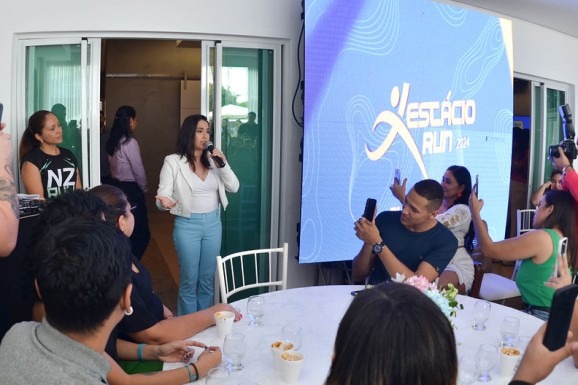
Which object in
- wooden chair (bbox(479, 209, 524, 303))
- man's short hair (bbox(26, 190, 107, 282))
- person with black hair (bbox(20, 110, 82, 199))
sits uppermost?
person with black hair (bbox(20, 110, 82, 199))

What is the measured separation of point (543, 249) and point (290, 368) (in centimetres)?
164

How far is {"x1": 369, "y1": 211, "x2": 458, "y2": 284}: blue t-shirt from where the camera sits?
2807 mm

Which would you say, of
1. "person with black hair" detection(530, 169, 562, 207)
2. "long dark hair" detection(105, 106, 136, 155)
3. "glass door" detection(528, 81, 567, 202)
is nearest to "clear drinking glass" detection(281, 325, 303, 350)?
"long dark hair" detection(105, 106, 136, 155)

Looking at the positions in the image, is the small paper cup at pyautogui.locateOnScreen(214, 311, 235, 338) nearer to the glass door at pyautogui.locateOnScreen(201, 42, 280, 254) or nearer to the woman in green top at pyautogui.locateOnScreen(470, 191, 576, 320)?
the woman in green top at pyautogui.locateOnScreen(470, 191, 576, 320)

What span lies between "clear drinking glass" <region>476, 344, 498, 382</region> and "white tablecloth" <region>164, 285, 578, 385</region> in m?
0.05

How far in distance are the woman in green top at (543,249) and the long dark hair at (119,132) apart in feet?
10.5

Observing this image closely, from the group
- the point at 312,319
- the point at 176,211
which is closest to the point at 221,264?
the point at 312,319

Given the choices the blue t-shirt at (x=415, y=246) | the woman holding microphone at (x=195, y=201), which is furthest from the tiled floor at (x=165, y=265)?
the blue t-shirt at (x=415, y=246)

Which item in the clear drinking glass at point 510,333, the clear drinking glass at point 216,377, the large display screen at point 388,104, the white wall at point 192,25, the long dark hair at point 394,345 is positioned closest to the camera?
the long dark hair at point 394,345

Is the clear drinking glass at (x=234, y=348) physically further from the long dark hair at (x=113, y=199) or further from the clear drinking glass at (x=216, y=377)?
the long dark hair at (x=113, y=199)

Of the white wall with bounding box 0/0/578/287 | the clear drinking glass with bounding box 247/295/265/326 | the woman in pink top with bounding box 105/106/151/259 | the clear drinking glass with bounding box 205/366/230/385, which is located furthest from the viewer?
the woman in pink top with bounding box 105/106/151/259

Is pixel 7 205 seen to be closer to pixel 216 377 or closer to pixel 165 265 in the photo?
pixel 216 377

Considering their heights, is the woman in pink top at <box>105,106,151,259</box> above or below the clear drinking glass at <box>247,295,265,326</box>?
above

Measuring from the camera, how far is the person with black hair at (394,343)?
934 millimetres
